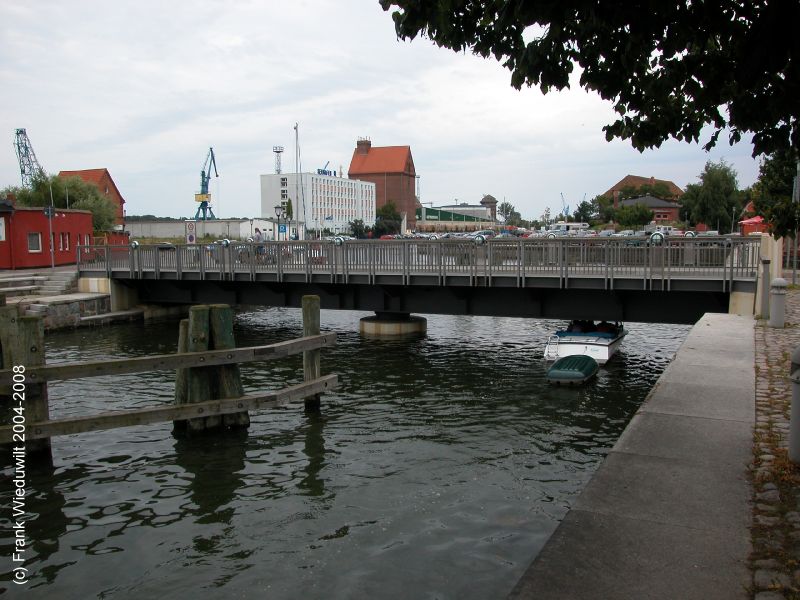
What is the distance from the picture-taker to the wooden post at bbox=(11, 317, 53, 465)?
10.6 meters

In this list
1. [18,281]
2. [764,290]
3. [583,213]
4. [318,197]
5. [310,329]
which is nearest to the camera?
[310,329]

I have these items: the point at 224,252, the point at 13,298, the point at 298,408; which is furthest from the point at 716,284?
the point at 13,298

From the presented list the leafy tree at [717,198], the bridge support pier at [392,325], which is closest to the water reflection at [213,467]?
the bridge support pier at [392,325]

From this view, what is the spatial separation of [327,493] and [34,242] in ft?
132

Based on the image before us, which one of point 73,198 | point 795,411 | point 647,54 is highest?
point 73,198

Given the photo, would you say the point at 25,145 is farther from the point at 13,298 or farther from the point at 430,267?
the point at 430,267

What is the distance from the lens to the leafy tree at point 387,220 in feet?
535

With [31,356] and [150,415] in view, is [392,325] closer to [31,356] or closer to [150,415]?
[150,415]

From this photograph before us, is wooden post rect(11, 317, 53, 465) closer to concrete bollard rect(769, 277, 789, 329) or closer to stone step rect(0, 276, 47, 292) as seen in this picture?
concrete bollard rect(769, 277, 789, 329)

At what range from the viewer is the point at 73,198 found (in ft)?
263

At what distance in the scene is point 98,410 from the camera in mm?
16875

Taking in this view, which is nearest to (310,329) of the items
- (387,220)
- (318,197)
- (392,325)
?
(392,325)

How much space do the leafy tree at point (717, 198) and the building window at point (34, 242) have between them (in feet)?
232

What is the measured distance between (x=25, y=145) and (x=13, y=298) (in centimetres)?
11275
